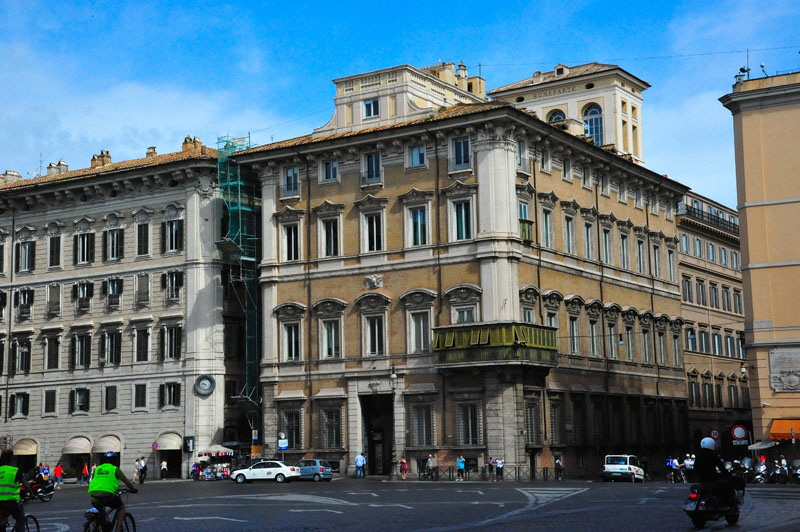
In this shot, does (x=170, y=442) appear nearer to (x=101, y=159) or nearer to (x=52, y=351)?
(x=52, y=351)

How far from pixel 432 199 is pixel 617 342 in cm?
1574

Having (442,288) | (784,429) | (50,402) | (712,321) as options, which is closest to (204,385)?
(50,402)

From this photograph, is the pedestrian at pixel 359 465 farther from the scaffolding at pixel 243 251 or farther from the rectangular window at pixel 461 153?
the rectangular window at pixel 461 153

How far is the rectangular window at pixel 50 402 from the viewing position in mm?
75500

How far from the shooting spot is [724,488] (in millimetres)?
25047

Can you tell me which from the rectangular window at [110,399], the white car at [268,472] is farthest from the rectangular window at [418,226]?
the rectangular window at [110,399]

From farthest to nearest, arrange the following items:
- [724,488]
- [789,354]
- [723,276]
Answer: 1. [723,276]
2. [789,354]
3. [724,488]

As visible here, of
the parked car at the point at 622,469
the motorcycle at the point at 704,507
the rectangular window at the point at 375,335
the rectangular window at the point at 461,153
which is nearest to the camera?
the motorcycle at the point at 704,507

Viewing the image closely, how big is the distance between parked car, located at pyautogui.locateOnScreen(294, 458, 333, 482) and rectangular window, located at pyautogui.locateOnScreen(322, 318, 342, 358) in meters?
7.17

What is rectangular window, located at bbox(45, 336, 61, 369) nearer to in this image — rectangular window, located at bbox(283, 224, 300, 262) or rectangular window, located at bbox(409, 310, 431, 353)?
rectangular window, located at bbox(283, 224, 300, 262)

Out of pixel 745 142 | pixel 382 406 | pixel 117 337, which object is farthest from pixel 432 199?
pixel 117 337

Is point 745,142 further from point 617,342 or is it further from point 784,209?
point 617,342

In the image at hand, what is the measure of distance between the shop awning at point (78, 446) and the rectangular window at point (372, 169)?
23.8 meters

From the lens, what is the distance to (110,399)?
73.3m
